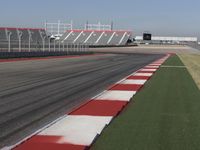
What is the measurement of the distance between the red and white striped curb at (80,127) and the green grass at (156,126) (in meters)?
0.18

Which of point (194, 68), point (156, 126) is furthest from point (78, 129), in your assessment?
point (194, 68)

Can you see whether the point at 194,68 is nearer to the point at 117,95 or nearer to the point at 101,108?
the point at 117,95

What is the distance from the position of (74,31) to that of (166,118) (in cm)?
12041

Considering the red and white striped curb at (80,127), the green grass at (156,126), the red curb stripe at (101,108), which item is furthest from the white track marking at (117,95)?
the red curb stripe at (101,108)

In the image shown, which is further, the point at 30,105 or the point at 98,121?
the point at 30,105

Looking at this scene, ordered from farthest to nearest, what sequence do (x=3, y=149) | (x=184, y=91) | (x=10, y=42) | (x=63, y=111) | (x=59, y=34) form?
(x=59, y=34), (x=10, y=42), (x=184, y=91), (x=63, y=111), (x=3, y=149)

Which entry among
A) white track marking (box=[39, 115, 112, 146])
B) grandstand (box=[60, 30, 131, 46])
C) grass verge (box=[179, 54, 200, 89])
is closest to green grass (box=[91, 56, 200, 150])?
white track marking (box=[39, 115, 112, 146])

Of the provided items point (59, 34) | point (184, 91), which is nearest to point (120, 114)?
point (184, 91)

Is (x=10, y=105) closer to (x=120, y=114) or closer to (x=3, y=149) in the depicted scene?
(x=120, y=114)

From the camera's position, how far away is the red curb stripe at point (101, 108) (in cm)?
800

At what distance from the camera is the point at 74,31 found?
126875mm

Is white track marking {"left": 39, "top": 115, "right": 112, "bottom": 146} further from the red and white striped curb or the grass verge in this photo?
the grass verge

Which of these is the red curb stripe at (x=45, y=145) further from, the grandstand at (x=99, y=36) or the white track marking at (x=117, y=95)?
the grandstand at (x=99, y=36)

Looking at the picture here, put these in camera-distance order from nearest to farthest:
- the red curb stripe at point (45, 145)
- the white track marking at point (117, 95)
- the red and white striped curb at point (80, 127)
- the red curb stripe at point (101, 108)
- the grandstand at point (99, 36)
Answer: the red curb stripe at point (45, 145) → the red and white striped curb at point (80, 127) → the red curb stripe at point (101, 108) → the white track marking at point (117, 95) → the grandstand at point (99, 36)
